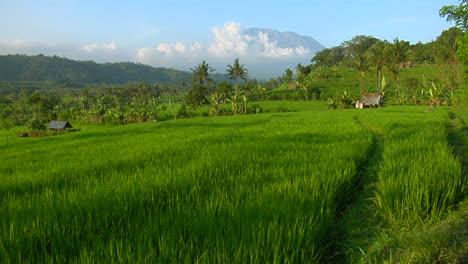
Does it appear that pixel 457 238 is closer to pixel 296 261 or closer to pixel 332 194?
pixel 332 194

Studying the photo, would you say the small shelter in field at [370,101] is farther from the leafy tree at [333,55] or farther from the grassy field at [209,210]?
the leafy tree at [333,55]

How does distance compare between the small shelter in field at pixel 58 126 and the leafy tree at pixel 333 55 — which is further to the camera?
the leafy tree at pixel 333 55

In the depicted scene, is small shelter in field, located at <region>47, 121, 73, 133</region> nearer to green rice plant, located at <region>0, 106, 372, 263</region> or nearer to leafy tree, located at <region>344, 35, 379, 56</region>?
green rice plant, located at <region>0, 106, 372, 263</region>

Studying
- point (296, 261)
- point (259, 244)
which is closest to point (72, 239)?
point (259, 244)

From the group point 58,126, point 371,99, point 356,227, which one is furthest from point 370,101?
point 58,126

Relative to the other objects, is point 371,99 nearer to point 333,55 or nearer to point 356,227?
point 356,227

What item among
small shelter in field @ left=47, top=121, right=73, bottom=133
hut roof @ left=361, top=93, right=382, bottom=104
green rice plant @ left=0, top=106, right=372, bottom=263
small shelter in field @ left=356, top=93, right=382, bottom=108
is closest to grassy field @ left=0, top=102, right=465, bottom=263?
green rice plant @ left=0, top=106, right=372, bottom=263

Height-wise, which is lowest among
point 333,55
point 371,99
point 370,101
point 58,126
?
point 58,126

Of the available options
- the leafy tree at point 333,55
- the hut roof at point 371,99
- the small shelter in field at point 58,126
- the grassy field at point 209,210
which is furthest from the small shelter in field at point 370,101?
the leafy tree at point 333,55

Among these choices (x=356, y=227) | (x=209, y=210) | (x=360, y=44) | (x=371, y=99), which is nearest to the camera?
(x=209, y=210)

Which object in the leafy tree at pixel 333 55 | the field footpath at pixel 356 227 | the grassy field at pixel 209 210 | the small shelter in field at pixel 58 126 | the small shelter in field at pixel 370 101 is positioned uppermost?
the leafy tree at pixel 333 55

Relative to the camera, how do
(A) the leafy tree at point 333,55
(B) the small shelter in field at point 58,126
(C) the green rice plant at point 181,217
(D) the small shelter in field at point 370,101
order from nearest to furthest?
(C) the green rice plant at point 181,217, (D) the small shelter in field at point 370,101, (B) the small shelter in field at point 58,126, (A) the leafy tree at point 333,55

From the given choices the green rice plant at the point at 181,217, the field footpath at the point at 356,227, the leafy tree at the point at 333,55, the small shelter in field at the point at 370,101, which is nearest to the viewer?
the green rice plant at the point at 181,217

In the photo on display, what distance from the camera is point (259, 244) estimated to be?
1.77 meters
